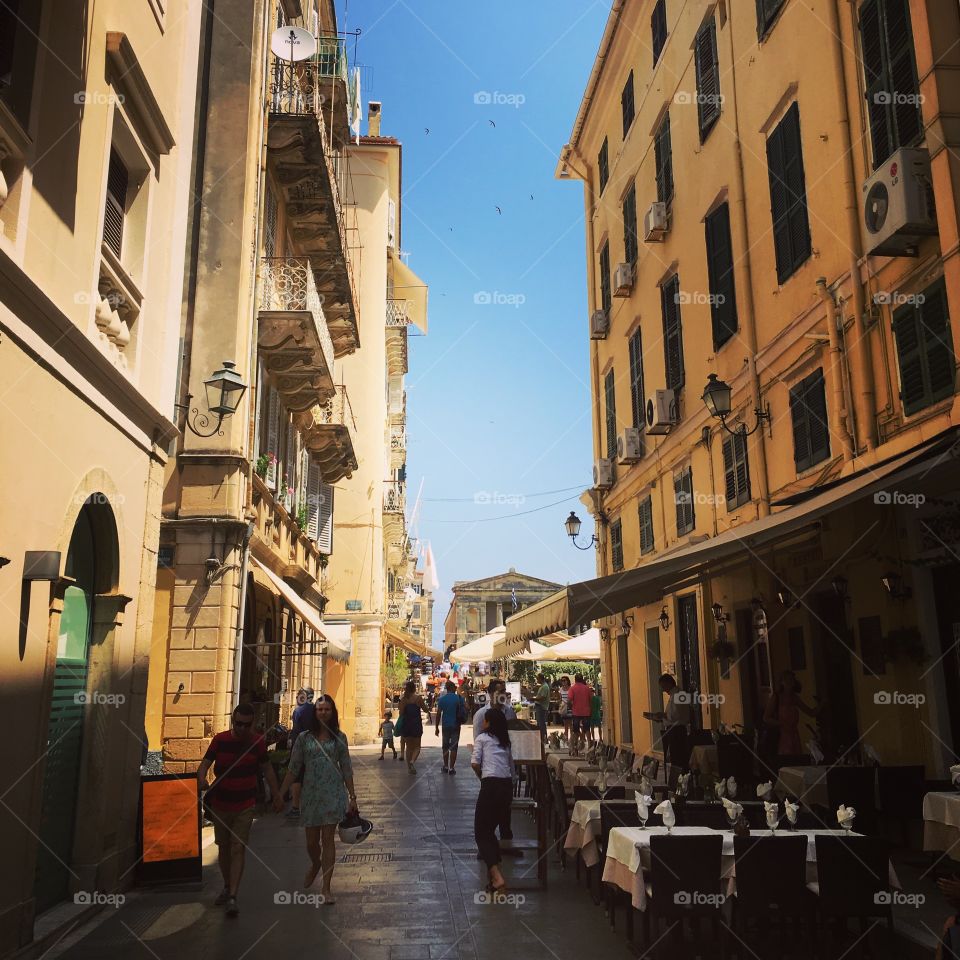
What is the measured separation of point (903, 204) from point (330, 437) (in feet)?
49.0

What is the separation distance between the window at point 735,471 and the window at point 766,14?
17.9 feet

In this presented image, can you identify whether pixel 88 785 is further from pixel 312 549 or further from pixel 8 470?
pixel 312 549

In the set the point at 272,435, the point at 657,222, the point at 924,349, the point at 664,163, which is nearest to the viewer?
the point at 924,349

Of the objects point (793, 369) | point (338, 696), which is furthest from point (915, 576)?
point (338, 696)

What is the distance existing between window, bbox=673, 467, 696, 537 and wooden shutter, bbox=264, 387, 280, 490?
7.25 m

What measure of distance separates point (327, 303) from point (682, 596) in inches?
411

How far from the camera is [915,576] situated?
28.1 ft

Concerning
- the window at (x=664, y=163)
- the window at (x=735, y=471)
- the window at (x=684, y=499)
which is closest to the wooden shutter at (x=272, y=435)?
the window at (x=684, y=499)

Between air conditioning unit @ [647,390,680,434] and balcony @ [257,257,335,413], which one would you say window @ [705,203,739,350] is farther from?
→ balcony @ [257,257,335,413]

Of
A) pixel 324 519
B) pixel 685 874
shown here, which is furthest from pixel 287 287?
pixel 685 874

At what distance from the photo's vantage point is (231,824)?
7.59 m

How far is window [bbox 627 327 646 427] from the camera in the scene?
61.0 feet

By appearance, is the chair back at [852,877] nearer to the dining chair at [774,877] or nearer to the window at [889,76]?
the dining chair at [774,877]

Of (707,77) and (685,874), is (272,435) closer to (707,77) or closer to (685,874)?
(707,77)
